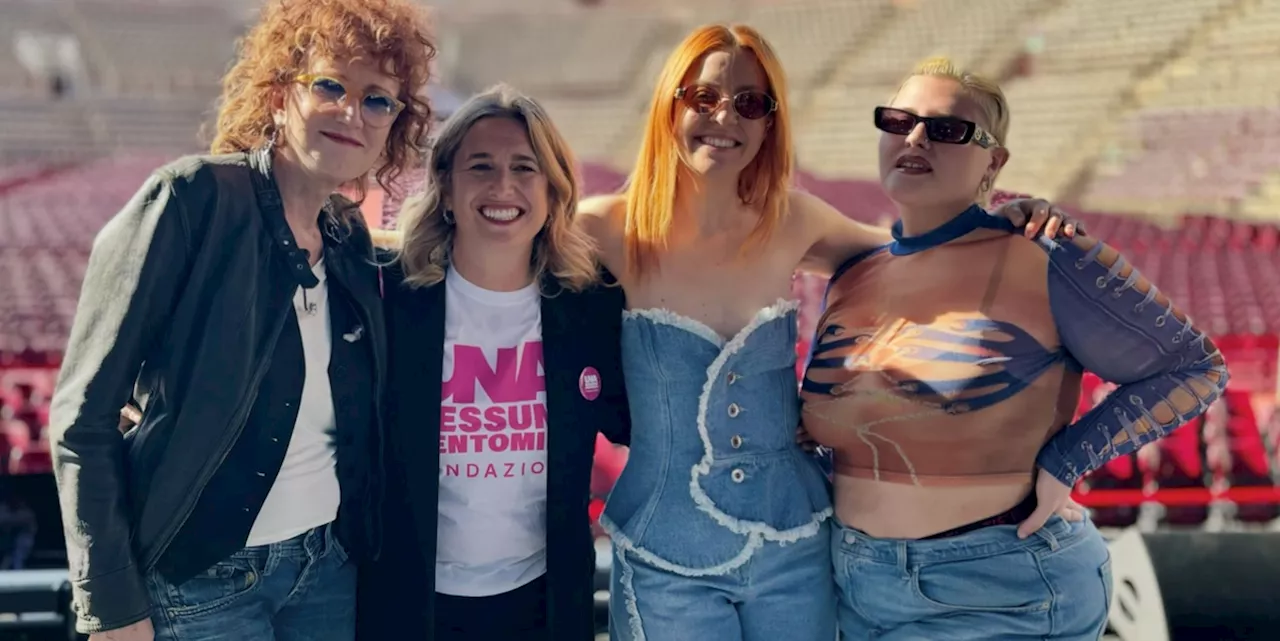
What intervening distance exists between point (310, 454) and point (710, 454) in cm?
72

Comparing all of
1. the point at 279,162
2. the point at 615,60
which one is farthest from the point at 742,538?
the point at 615,60

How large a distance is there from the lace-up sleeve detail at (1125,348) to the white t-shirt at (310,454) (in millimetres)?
1271

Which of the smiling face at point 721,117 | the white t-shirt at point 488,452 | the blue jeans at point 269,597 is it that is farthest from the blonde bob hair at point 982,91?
the blue jeans at point 269,597

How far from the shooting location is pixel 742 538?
1.79m

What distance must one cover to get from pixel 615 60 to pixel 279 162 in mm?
31018

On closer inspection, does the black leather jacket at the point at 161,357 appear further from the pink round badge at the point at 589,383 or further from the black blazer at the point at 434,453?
the pink round badge at the point at 589,383

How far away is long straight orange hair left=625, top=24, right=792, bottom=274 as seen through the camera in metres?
1.90

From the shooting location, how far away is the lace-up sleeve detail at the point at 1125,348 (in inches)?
65.7

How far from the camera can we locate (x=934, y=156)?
178cm

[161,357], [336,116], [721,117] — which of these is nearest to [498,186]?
[336,116]

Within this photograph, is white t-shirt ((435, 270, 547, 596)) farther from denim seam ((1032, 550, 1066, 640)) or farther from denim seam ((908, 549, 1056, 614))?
denim seam ((1032, 550, 1066, 640))

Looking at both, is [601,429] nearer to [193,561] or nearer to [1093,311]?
[193,561]

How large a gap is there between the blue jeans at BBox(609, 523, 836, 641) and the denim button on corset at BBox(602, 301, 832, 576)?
0.09 ft

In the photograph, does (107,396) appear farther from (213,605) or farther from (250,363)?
(213,605)
